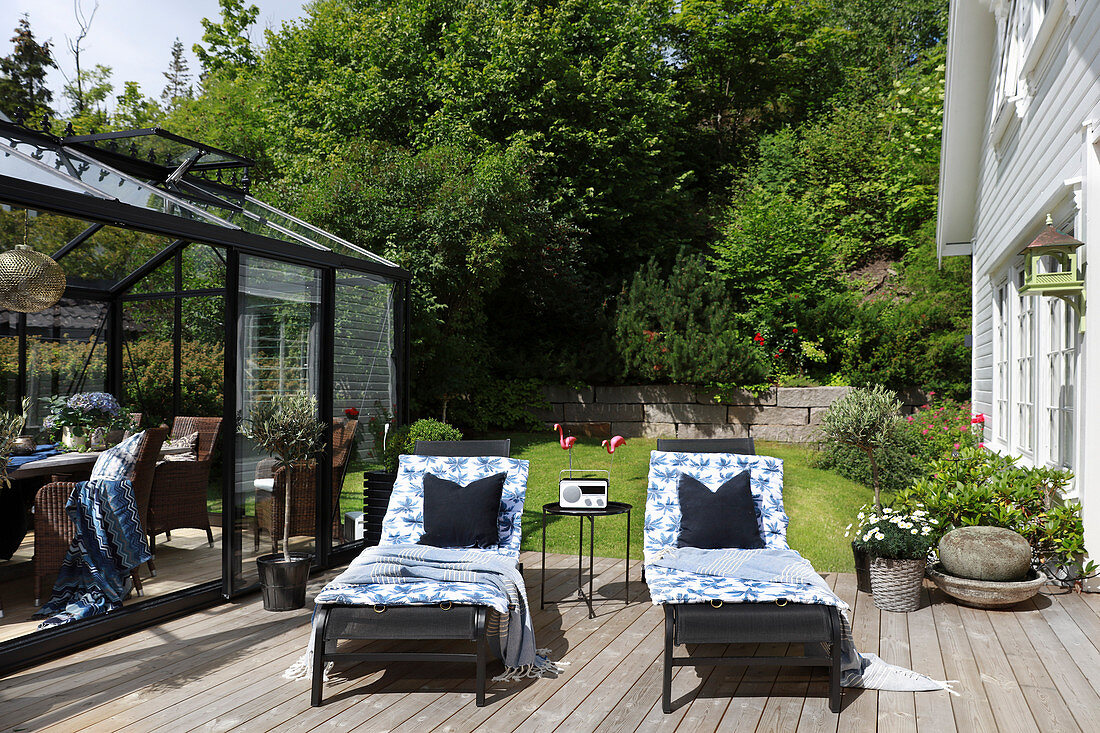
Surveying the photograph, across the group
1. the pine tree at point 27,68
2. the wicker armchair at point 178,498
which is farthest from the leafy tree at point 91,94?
the wicker armchair at point 178,498

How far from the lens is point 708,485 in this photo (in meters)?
4.87

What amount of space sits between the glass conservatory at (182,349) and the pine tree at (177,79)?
14264mm

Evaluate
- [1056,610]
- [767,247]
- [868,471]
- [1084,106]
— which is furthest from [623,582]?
[767,247]

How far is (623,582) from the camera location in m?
5.72

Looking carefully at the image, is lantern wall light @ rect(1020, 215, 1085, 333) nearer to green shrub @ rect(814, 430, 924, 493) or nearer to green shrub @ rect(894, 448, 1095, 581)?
green shrub @ rect(894, 448, 1095, 581)

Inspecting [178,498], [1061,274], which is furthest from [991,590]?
[178,498]

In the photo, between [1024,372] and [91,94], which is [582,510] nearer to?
[1024,372]

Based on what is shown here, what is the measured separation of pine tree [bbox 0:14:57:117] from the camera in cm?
1602

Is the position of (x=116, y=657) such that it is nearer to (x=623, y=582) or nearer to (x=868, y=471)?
(x=623, y=582)

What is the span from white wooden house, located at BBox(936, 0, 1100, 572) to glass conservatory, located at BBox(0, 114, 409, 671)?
201 inches

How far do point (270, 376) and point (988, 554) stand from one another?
4.90m

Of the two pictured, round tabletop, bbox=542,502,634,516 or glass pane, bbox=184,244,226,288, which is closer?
round tabletop, bbox=542,502,634,516

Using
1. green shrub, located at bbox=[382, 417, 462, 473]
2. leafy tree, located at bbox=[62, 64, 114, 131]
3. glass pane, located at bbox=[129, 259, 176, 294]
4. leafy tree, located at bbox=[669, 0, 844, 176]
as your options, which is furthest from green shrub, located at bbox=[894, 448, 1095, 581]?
leafy tree, located at bbox=[62, 64, 114, 131]

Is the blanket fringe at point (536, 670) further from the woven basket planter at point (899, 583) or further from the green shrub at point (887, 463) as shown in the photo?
the green shrub at point (887, 463)
